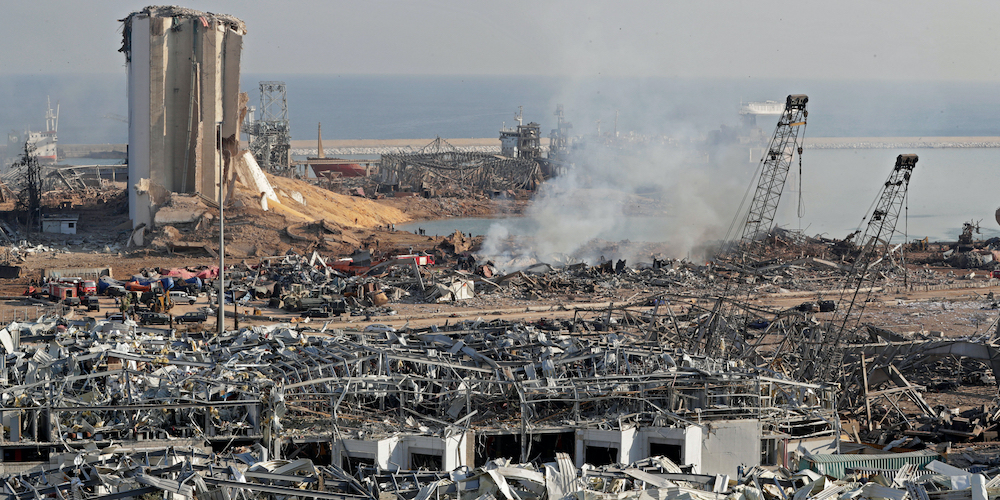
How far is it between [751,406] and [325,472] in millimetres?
7479

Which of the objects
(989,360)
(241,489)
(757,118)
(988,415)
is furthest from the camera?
(757,118)

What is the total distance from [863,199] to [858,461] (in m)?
76.2

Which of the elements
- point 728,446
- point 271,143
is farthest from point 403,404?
point 271,143

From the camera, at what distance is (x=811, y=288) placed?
39031mm

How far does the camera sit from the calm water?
211 ft

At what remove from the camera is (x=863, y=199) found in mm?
86938

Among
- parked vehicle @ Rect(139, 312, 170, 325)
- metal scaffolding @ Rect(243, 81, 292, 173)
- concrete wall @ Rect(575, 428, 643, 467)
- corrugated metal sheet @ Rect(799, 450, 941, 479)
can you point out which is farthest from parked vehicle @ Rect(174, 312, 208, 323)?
metal scaffolding @ Rect(243, 81, 292, 173)

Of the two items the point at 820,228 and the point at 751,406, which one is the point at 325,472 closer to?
the point at 751,406

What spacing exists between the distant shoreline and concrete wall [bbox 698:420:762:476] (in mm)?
109681

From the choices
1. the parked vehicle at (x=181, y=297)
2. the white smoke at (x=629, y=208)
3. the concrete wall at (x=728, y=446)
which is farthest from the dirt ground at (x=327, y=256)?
the concrete wall at (x=728, y=446)

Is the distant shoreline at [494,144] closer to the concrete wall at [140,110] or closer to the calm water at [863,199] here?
the calm water at [863,199]

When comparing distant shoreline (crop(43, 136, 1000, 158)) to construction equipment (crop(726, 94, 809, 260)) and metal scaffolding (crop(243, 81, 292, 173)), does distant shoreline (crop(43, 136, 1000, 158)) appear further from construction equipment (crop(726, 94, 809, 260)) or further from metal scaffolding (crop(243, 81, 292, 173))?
construction equipment (crop(726, 94, 809, 260))

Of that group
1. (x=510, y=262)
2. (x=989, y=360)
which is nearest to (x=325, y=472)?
(x=989, y=360)

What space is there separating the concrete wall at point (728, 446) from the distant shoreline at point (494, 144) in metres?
110
